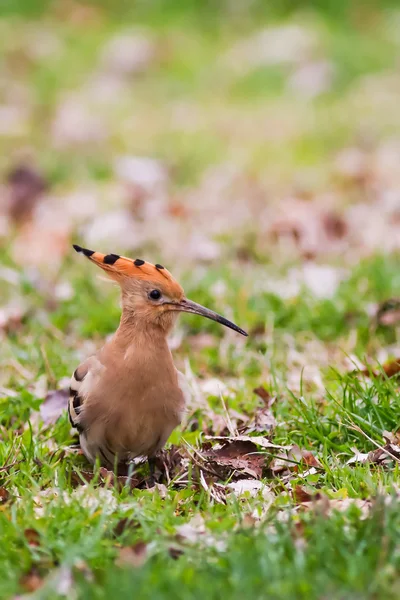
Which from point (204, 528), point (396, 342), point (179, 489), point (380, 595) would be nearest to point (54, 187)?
point (396, 342)

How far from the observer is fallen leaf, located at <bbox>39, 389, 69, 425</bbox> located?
145 inches

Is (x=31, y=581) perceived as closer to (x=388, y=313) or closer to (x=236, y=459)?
(x=236, y=459)

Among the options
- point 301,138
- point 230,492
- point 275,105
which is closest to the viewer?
point 230,492

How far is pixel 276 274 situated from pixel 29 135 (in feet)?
12.7

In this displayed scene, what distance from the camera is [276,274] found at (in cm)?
530

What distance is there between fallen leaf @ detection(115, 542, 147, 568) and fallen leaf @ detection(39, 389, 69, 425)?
1257 millimetres

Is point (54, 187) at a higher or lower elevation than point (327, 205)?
lower

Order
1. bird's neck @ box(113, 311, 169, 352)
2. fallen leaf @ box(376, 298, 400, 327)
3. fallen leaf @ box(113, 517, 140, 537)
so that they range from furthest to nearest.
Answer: fallen leaf @ box(376, 298, 400, 327) → bird's neck @ box(113, 311, 169, 352) → fallen leaf @ box(113, 517, 140, 537)

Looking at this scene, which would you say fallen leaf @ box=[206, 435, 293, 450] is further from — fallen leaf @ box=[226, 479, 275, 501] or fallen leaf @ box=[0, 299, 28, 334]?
fallen leaf @ box=[0, 299, 28, 334]

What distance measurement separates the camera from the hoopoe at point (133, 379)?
10.3ft

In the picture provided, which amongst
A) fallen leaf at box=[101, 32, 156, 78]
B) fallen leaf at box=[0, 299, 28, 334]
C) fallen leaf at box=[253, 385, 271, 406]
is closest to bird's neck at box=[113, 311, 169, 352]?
fallen leaf at box=[253, 385, 271, 406]


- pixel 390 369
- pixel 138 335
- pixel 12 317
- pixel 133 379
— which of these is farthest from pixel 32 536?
pixel 12 317

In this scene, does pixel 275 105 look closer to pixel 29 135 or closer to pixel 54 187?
pixel 29 135

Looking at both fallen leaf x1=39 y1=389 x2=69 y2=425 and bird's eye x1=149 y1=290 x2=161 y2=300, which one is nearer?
bird's eye x1=149 y1=290 x2=161 y2=300
